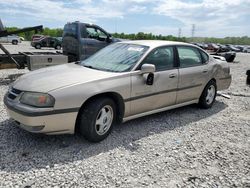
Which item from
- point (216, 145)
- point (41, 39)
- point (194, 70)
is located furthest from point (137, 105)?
point (41, 39)

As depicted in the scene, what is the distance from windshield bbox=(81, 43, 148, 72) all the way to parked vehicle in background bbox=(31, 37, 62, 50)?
2650 cm

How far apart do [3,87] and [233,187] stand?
20.7 feet

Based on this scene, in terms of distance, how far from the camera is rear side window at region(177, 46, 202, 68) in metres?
5.34

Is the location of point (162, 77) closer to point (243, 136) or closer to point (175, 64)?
point (175, 64)

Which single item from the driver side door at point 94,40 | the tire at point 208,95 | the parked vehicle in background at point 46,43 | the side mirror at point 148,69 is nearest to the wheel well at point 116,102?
the side mirror at point 148,69

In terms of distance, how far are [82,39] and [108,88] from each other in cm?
653

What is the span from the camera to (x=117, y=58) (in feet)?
15.4

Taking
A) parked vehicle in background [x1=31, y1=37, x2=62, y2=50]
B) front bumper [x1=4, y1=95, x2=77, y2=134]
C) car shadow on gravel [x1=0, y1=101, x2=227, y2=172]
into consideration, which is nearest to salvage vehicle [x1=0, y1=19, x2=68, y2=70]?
car shadow on gravel [x1=0, y1=101, x2=227, y2=172]

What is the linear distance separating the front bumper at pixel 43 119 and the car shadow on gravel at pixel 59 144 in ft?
1.02

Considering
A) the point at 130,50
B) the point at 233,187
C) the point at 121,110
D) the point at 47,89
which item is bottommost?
the point at 233,187

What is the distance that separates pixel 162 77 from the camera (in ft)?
15.6

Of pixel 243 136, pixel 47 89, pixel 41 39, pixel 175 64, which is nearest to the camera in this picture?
pixel 47 89

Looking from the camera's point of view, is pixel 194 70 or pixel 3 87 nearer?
pixel 194 70

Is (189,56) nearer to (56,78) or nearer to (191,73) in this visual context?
(191,73)
